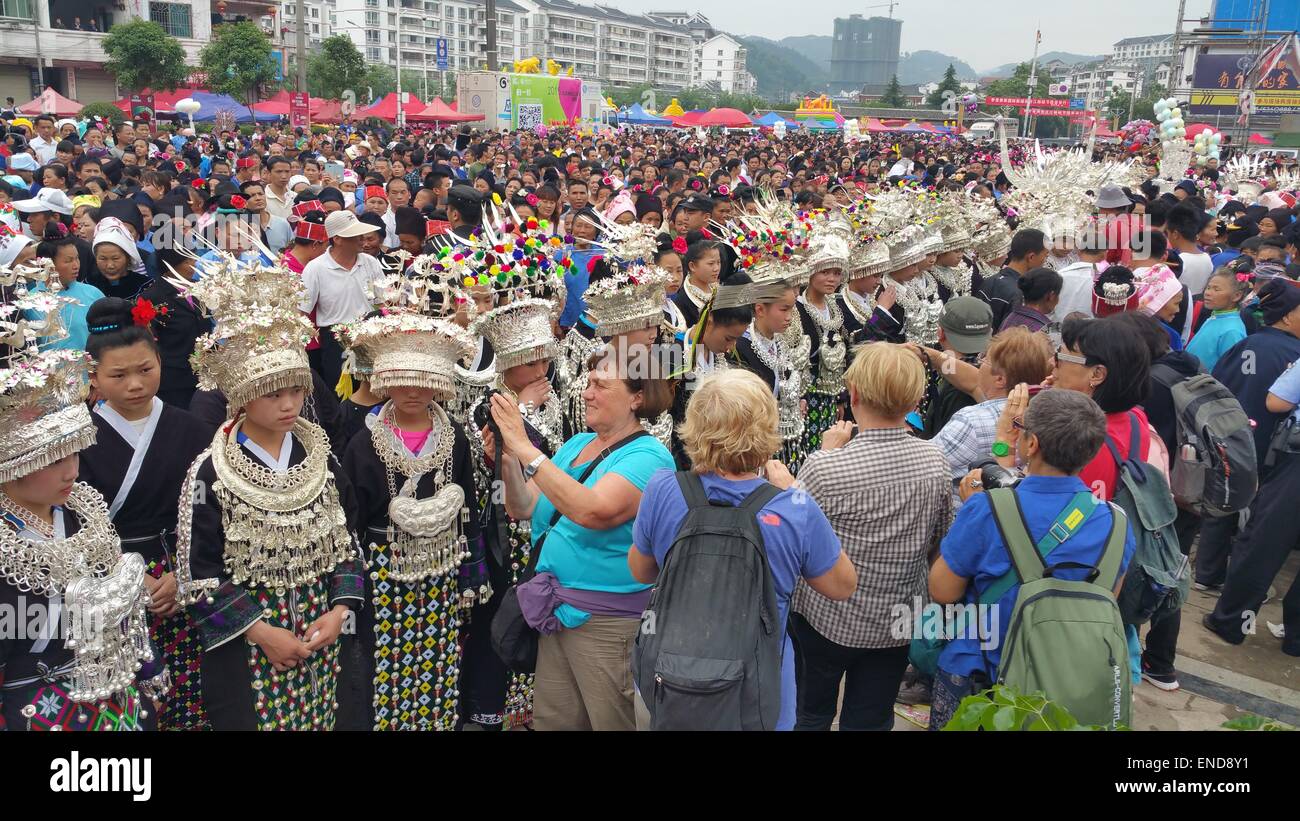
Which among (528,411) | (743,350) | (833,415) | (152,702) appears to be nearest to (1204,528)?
(833,415)

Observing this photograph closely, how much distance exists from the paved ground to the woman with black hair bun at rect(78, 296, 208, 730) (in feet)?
9.43

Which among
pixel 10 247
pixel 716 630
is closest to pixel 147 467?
pixel 716 630

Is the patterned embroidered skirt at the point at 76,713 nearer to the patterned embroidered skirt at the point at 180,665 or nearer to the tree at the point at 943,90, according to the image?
the patterned embroidered skirt at the point at 180,665

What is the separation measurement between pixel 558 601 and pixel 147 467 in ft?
4.86

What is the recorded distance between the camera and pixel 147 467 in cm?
312

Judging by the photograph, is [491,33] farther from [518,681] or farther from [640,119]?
[518,681]

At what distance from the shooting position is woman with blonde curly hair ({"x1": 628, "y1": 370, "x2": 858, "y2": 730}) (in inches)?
96.5

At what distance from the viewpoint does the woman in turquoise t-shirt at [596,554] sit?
276cm

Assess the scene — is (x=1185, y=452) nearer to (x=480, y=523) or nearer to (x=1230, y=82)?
(x=480, y=523)

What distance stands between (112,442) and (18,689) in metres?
0.89

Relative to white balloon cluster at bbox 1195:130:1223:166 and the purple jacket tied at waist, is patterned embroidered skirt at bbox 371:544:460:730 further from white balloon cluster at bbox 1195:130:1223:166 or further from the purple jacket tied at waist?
white balloon cluster at bbox 1195:130:1223:166

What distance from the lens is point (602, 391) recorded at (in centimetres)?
291

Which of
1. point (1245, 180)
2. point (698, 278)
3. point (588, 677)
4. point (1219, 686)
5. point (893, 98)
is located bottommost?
point (1219, 686)

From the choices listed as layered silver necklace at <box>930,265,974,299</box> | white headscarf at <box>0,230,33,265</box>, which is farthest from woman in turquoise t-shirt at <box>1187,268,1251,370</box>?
white headscarf at <box>0,230,33,265</box>
